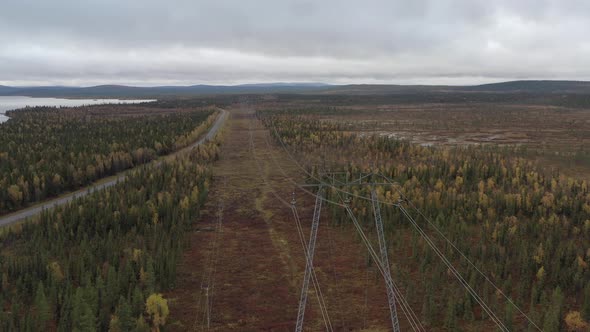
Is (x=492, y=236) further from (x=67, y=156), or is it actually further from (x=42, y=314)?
(x=67, y=156)

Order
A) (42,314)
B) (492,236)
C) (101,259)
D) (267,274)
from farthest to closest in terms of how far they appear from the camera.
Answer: (492,236) → (101,259) → (267,274) → (42,314)

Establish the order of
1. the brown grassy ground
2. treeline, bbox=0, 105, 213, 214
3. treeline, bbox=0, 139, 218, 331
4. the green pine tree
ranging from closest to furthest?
the green pine tree, treeline, bbox=0, 139, 218, 331, the brown grassy ground, treeline, bbox=0, 105, 213, 214

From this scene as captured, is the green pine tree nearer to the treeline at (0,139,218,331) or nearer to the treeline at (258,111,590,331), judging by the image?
the treeline at (0,139,218,331)

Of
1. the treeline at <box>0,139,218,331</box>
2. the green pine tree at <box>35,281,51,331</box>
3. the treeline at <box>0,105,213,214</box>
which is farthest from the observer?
the treeline at <box>0,105,213,214</box>

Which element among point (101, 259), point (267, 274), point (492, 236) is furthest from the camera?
point (492, 236)

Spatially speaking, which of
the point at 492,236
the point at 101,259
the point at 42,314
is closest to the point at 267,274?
the point at 101,259

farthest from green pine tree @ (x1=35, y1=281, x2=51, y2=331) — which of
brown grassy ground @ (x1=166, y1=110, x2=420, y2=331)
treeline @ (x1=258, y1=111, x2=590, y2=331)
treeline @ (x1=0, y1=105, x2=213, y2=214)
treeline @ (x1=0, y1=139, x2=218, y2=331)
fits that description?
treeline @ (x1=0, y1=105, x2=213, y2=214)
